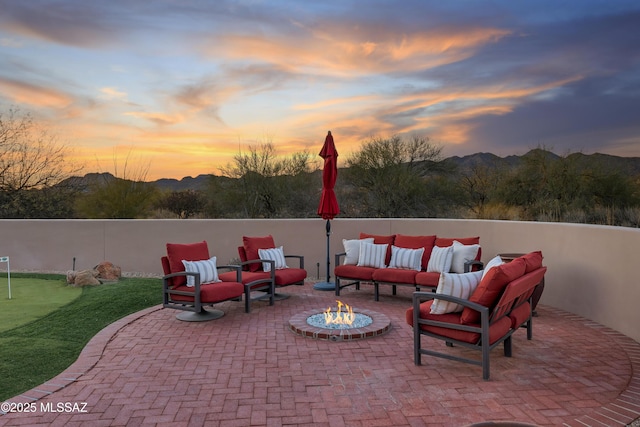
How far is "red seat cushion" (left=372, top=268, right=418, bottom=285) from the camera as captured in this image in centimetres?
630

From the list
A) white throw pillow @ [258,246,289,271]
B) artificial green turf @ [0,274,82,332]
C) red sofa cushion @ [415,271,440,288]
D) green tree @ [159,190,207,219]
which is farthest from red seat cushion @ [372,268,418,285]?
green tree @ [159,190,207,219]

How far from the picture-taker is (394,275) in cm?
641

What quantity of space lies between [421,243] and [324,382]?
3813mm

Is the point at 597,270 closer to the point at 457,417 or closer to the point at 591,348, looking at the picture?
the point at 591,348

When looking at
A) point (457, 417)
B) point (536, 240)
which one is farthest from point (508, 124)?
point (457, 417)

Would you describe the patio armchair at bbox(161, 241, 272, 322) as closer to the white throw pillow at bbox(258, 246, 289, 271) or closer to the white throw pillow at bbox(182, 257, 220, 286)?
the white throw pillow at bbox(182, 257, 220, 286)

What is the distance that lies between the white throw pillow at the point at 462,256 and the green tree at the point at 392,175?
26.8ft

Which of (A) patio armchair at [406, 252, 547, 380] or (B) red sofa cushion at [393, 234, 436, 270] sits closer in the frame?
(A) patio armchair at [406, 252, 547, 380]

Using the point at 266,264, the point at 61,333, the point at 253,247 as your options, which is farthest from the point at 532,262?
the point at 61,333

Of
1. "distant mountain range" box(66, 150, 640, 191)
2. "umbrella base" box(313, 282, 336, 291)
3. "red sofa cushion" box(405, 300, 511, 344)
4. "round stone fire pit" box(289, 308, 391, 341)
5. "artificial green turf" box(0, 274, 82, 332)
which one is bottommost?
"artificial green turf" box(0, 274, 82, 332)

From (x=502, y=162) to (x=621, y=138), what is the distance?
3.37 metres

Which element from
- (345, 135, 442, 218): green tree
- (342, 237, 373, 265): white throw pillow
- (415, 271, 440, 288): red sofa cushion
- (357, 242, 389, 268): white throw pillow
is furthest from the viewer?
(345, 135, 442, 218): green tree

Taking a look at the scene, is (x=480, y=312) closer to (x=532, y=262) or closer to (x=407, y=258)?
(x=532, y=262)

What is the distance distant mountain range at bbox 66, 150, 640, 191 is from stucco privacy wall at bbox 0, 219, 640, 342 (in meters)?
4.55
